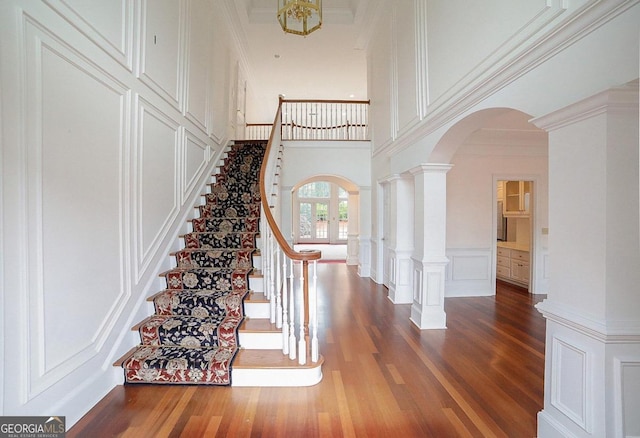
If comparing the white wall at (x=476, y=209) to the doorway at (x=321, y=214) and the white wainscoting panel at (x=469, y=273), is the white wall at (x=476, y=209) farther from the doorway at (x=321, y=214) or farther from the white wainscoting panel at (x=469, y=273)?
the doorway at (x=321, y=214)

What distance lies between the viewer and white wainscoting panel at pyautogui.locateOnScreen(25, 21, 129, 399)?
1.66 m

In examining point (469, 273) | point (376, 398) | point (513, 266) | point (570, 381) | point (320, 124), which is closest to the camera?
point (570, 381)

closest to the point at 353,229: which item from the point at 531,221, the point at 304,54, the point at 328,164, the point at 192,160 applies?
the point at 328,164

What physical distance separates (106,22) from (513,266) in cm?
729

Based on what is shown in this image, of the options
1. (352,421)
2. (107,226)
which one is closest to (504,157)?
(352,421)

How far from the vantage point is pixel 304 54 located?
7543mm

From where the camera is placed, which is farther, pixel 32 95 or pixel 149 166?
pixel 149 166

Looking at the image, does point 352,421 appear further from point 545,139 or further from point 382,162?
point 545,139

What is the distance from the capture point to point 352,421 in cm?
196

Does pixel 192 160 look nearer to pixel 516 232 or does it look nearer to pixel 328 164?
pixel 328 164

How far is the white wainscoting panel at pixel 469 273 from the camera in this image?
5.13 meters

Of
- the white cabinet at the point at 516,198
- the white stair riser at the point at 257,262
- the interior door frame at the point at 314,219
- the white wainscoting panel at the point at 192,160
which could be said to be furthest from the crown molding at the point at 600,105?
the interior door frame at the point at 314,219

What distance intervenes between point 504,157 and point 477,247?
5.71ft

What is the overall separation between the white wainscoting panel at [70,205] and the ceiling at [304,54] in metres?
4.98
